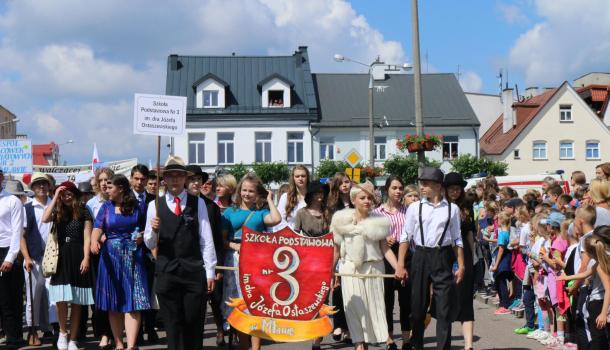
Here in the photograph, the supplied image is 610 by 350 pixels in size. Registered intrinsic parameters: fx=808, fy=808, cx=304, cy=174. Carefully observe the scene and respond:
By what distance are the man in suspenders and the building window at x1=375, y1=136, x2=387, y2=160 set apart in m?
41.8

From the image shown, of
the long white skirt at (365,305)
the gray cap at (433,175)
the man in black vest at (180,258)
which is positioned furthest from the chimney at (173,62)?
the man in black vest at (180,258)

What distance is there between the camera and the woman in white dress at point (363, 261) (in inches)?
328

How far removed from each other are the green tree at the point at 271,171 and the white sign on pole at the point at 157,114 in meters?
39.2

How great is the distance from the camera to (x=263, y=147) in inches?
1972

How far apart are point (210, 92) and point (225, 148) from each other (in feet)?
11.7

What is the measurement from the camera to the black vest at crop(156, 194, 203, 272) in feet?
23.9

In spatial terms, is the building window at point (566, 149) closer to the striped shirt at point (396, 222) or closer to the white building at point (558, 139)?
the white building at point (558, 139)

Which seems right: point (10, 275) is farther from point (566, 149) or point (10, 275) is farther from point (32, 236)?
point (566, 149)

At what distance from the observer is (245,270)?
7.91 meters

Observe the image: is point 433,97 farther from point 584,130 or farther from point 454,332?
point 454,332

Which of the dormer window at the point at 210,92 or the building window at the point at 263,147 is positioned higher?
the dormer window at the point at 210,92

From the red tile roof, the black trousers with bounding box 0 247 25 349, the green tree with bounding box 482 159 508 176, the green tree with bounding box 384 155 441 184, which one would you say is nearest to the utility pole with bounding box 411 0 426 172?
the black trousers with bounding box 0 247 25 349

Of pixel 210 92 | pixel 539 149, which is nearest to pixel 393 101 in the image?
Answer: pixel 539 149

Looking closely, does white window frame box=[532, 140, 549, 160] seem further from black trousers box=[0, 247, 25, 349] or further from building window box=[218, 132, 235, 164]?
black trousers box=[0, 247, 25, 349]
